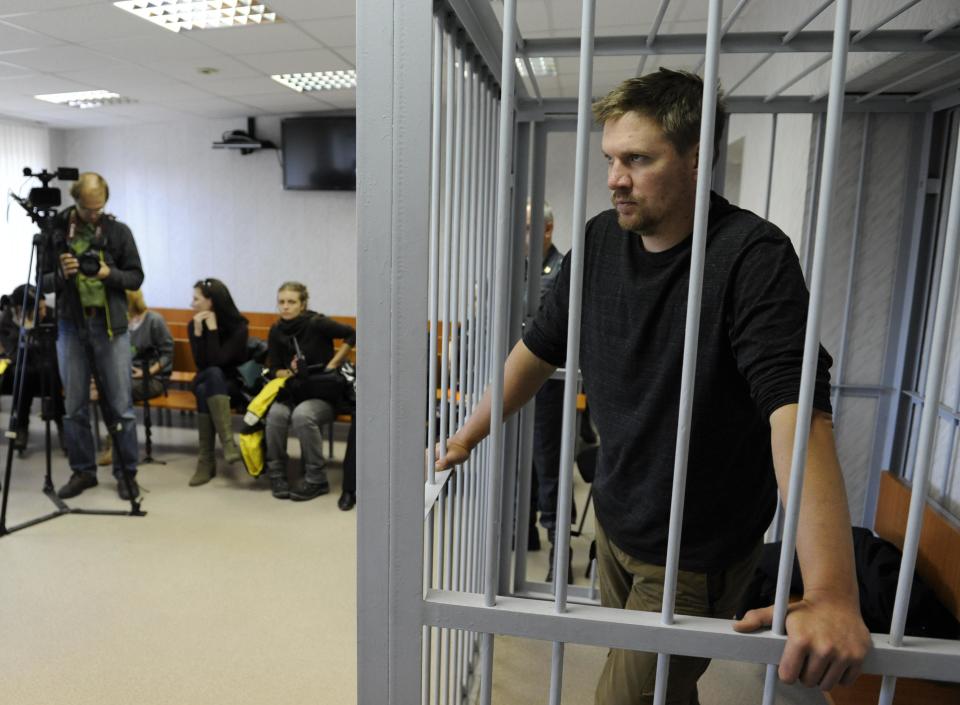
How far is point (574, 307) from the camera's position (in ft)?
2.57

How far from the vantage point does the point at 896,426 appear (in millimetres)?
2277

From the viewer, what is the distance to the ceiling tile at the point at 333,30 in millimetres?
3719

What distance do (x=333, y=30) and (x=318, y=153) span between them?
274 cm

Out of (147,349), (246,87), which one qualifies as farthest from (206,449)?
(246,87)

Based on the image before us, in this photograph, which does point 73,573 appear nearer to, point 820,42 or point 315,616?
point 315,616

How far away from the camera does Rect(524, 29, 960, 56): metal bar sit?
4.82 feet

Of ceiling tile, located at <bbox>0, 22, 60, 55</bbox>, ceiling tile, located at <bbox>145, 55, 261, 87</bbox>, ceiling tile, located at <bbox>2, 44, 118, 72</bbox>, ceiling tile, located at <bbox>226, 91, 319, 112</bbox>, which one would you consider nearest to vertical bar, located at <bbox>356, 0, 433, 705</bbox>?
ceiling tile, located at <bbox>0, 22, 60, 55</bbox>

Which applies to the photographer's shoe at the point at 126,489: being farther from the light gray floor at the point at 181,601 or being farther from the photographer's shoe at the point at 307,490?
the photographer's shoe at the point at 307,490

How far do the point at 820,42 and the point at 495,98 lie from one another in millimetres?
772

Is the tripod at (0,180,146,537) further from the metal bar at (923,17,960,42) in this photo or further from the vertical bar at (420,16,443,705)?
the metal bar at (923,17,960,42)

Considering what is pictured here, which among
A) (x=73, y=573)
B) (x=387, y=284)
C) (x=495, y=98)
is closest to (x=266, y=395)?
(x=73, y=573)

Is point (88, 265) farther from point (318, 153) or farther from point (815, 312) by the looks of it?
point (318, 153)

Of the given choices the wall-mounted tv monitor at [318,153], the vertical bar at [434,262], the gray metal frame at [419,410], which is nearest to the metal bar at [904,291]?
the gray metal frame at [419,410]

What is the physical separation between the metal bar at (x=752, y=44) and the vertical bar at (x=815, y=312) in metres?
0.82
